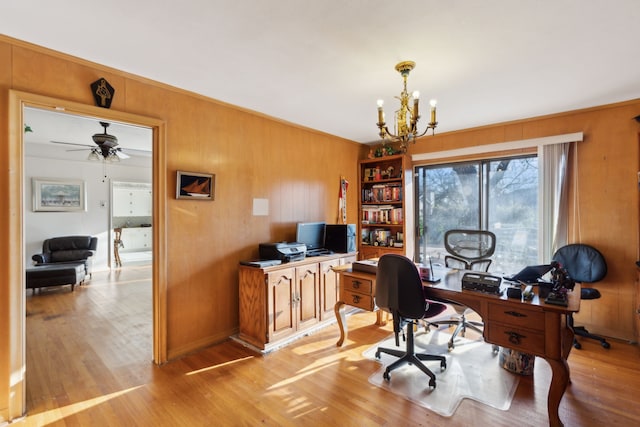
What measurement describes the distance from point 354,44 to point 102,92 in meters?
1.95

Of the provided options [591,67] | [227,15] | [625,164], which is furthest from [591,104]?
[227,15]

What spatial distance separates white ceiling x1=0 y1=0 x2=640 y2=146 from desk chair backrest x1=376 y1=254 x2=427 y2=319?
5.04 ft

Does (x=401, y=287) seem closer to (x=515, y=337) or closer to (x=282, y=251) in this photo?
(x=515, y=337)

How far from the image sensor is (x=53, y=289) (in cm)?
511

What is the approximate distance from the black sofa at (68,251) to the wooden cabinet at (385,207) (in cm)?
533

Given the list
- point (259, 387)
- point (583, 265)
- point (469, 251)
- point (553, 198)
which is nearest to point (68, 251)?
point (259, 387)

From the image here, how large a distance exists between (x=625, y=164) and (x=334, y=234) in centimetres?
324

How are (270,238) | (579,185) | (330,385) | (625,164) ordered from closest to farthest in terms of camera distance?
(330,385), (625,164), (579,185), (270,238)

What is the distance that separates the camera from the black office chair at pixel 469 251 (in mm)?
2836

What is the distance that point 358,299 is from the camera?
2664mm

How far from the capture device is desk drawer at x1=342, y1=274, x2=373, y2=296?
2582mm

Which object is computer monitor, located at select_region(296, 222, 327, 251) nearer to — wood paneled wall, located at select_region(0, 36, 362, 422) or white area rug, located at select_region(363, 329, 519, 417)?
wood paneled wall, located at select_region(0, 36, 362, 422)

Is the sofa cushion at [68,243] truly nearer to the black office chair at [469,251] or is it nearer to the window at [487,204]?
the window at [487,204]

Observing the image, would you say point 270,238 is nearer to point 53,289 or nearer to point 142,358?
point 142,358
